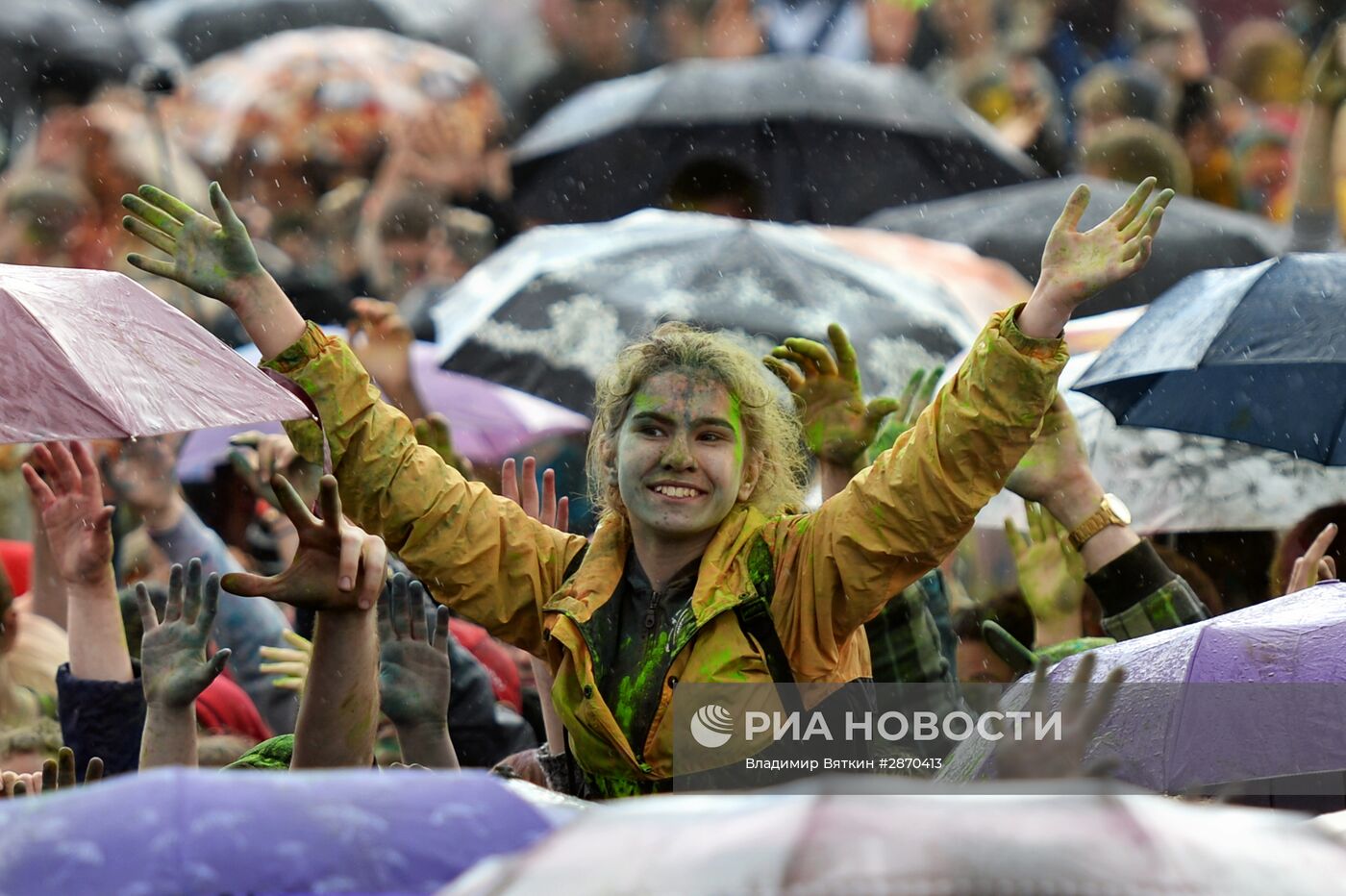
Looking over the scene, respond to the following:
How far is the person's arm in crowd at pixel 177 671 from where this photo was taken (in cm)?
390

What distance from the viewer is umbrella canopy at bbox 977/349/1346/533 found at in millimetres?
5926

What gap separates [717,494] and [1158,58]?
29.4 feet

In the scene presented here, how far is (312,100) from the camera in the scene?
11.2m

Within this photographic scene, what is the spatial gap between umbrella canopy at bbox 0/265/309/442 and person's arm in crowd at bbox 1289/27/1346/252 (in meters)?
3.45

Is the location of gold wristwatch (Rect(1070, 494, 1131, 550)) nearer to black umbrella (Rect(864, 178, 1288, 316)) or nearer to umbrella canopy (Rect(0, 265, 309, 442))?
umbrella canopy (Rect(0, 265, 309, 442))

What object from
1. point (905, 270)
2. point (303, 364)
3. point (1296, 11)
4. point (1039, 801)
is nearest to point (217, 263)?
point (303, 364)

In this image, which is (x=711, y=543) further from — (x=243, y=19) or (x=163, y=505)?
(x=243, y=19)

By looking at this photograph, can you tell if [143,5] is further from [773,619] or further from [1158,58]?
[773,619]

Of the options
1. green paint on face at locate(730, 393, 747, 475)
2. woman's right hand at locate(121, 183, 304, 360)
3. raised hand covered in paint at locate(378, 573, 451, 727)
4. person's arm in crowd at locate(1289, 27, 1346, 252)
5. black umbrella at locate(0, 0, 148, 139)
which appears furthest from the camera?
black umbrella at locate(0, 0, 148, 139)

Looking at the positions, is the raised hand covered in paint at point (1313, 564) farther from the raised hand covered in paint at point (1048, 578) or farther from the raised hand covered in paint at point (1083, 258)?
the raised hand covered in paint at point (1083, 258)

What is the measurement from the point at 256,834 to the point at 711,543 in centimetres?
208

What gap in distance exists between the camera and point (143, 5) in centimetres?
1391

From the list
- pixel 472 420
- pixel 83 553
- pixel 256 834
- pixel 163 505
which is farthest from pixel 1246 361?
pixel 472 420

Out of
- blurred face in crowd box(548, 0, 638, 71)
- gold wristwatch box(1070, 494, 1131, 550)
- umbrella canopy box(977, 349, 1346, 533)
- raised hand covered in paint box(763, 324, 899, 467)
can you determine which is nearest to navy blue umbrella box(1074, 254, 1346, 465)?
umbrella canopy box(977, 349, 1346, 533)
